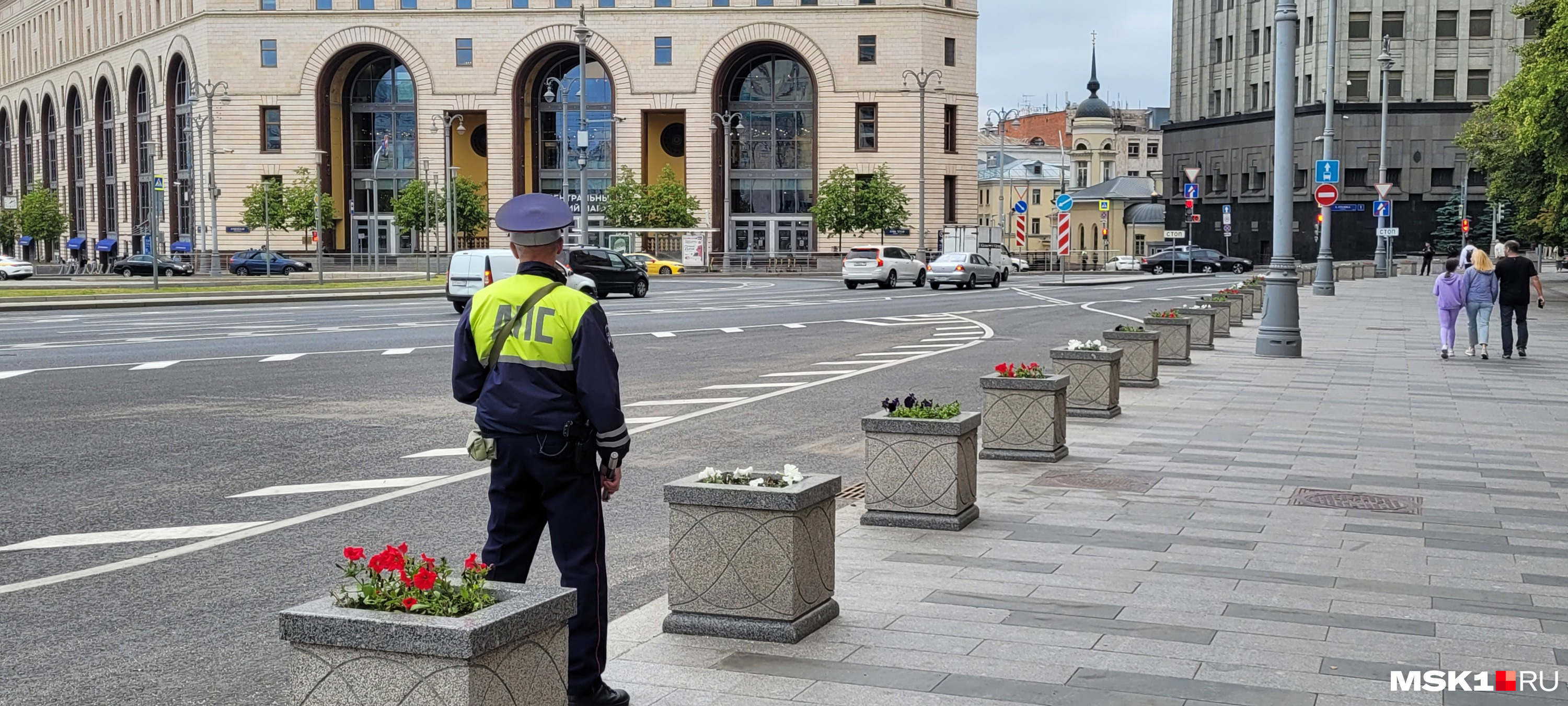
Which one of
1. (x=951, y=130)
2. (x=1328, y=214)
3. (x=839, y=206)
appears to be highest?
(x=951, y=130)

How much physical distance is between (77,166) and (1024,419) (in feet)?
413

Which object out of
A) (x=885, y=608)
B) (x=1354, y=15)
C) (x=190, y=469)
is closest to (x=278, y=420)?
(x=190, y=469)

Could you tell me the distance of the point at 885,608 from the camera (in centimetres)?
660

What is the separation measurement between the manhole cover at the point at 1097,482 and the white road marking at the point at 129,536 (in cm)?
516

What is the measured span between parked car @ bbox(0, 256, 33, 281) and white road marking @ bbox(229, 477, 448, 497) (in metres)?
63.7

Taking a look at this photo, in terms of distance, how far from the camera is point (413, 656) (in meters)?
3.65

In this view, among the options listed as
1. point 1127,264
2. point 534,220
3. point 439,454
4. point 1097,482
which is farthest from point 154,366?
point 1127,264

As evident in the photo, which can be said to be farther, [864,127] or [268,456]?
[864,127]

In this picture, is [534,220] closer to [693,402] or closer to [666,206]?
[693,402]

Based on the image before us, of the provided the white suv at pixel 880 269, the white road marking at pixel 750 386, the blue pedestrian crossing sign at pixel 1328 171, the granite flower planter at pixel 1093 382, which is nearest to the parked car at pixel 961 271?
the white suv at pixel 880 269

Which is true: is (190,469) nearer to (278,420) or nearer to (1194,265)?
(278,420)

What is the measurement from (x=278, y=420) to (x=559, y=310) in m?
9.75

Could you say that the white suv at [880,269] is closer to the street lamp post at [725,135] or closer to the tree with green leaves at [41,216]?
the street lamp post at [725,135]

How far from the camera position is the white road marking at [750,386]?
1722cm
